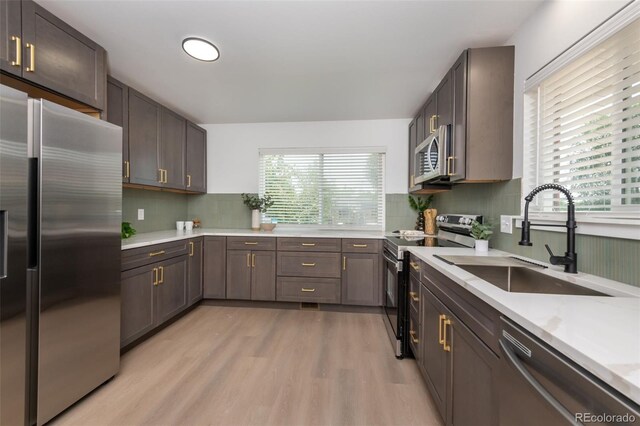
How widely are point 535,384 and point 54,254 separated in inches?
82.5

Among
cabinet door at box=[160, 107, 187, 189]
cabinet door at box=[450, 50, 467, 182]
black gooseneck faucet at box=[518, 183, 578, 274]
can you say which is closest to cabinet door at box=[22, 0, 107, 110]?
cabinet door at box=[160, 107, 187, 189]

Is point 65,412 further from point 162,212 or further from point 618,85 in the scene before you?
point 618,85

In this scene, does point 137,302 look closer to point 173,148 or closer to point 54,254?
point 54,254

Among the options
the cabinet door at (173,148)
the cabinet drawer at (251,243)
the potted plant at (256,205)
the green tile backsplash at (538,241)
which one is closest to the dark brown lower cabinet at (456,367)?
A: the green tile backsplash at (538,241)

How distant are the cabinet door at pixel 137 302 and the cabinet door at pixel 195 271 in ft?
1.79

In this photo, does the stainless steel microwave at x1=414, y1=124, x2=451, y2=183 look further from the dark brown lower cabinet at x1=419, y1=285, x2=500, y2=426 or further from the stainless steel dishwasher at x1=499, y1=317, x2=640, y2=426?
the stainless steel dishwasher at x1=499, y1=317, x2=640, y2=426

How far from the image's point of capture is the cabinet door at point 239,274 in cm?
309

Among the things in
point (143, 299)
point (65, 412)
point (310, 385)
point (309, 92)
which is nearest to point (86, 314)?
point (65, 412)

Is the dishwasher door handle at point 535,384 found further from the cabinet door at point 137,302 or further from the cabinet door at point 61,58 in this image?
the cabinet door at point 61,58

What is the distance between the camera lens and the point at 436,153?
2135mm

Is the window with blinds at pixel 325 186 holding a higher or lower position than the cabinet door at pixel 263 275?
higher

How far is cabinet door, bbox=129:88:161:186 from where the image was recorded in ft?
7.86

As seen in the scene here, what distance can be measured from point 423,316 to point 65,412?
2.20 meters

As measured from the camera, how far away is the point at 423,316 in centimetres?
171
